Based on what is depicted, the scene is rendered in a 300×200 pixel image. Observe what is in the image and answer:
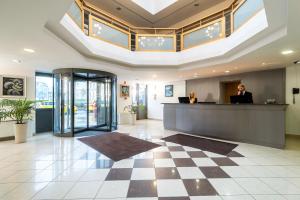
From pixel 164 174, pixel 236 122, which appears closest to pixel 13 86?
pixel 164 174

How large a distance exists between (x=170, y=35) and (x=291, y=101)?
5361 mm

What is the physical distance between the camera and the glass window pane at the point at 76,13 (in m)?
3.57

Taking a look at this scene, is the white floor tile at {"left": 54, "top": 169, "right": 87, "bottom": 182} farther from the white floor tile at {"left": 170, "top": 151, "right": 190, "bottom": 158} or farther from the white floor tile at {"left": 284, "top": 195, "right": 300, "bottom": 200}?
the white floor tile at {"left": 284, "top": 195, "right": 300, "bottom": 200}

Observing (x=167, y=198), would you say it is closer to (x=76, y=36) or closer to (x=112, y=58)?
(x=76, y=36)

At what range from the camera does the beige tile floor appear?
7.41 ft

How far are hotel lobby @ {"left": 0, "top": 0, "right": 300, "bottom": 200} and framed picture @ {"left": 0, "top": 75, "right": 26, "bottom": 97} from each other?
4 centimetres

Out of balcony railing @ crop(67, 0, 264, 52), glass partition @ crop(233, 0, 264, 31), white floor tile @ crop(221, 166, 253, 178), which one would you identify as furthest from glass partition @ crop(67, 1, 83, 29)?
white floor tile @ crop(221, 166, 253, 178)

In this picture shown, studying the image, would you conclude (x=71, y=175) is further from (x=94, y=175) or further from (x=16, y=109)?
(x=16, y=109)

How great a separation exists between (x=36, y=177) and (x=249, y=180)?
3.76 m

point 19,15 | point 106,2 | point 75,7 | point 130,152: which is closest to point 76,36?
point 75,7

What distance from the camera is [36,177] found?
274 centimetres

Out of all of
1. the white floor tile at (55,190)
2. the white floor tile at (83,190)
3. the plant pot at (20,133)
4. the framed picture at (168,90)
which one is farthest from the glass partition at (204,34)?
the plant pot at (20,133)

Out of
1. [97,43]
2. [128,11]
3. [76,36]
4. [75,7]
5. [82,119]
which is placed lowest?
[82,119]

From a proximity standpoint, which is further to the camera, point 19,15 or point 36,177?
point 36,177
